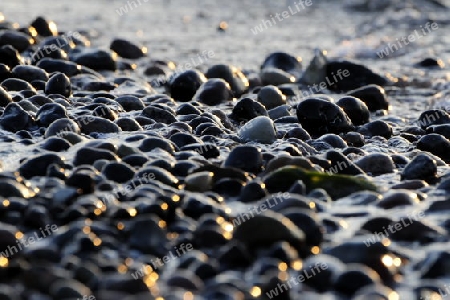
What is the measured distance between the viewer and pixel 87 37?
9.43 metres

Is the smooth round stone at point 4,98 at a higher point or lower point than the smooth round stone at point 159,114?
higher

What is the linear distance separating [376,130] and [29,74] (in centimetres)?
277

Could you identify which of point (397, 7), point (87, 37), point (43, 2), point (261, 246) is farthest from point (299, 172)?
point (397, 7)

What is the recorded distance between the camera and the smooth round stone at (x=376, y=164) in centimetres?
440

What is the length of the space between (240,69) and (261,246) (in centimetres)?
511

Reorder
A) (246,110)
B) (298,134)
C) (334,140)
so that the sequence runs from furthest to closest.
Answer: (246,110) → (298,134) → (334,140)

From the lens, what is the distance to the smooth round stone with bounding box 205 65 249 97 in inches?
278

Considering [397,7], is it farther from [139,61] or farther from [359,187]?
[359,187]

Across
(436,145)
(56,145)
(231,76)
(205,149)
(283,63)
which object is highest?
(56,145)

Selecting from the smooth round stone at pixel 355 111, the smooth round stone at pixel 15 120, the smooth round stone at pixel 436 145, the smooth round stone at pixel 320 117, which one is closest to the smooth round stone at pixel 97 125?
the smooth round stone at pixel 15 120

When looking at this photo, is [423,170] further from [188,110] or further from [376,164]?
[188,110]

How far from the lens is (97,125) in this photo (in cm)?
488

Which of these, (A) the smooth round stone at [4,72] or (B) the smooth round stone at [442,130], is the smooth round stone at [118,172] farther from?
(A) the smooth round stone at [4,72]

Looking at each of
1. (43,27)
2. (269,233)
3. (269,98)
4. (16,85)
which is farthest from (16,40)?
(269,233)
